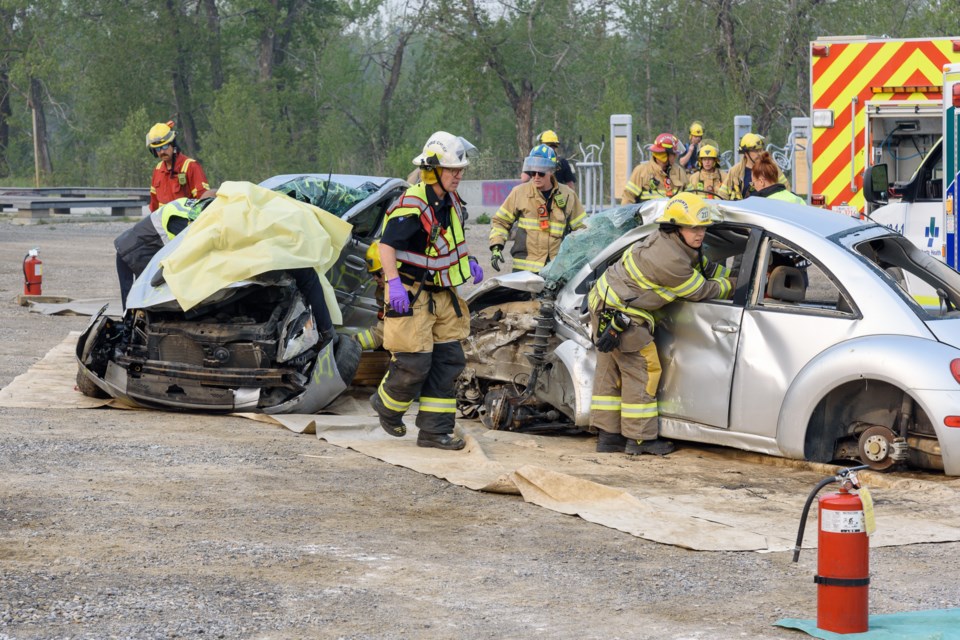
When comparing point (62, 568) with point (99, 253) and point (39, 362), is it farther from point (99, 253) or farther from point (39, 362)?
point (99, 253)

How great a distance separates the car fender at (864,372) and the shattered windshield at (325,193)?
13.6 ft

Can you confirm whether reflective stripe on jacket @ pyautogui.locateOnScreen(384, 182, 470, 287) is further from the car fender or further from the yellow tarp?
the car fender

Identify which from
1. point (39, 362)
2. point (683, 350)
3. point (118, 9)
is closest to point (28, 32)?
point (118, 9)

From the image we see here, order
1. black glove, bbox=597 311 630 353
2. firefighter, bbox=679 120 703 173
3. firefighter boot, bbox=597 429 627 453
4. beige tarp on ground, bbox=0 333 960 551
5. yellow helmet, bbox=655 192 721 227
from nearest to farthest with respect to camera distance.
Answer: beige tarp on ground, bbox=0 333 960 551
yellow helmet, bbox=655 192 721 227
black glove, bbox=597 311 630 353
firefighter boot, bbox=597 429 627 453
firefighter, bbox=679 120 703 173

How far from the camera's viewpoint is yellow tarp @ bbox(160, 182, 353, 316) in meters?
8.09

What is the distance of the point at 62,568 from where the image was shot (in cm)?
493

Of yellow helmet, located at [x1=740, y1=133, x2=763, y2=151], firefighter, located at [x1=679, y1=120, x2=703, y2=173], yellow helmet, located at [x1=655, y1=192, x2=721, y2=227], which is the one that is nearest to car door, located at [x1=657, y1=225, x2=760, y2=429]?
yellow helmet, located at [x1=655, y1=192, x2=721, y2=227]

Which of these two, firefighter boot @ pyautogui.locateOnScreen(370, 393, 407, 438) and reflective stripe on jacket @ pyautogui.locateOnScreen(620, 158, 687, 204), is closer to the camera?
firefighter boot @ pyautogui.locateOnScreen(370, 393, 407, 438)

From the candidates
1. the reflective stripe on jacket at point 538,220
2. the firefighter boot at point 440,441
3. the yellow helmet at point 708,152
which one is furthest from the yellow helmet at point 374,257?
the yellow helmet at point 708,152

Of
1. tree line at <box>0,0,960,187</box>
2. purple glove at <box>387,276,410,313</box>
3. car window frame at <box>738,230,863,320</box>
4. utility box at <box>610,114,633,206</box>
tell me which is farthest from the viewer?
tree line at <box>0,0,960,187</box>

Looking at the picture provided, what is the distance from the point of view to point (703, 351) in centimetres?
718

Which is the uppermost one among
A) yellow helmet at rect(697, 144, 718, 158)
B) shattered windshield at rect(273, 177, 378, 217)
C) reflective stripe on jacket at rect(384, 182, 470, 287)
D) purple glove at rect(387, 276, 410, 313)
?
yellow helmet at rect(697, 144, 718, 158)

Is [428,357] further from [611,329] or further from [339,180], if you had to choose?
[339,180]

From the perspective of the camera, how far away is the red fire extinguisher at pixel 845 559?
4.29m
